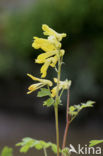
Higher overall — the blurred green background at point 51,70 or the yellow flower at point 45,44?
the blurred green background at point 51,70

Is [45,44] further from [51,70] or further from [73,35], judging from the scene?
[73,35]

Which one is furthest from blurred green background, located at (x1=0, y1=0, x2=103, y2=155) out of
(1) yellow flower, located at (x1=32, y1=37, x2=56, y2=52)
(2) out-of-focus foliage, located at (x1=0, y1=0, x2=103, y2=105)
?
(1) yellow flower, located at (x1=32, y1=37, x2=56, y2=52)

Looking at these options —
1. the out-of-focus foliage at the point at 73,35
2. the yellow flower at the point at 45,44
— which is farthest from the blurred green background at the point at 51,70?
the yellow flower at the point at 45,44

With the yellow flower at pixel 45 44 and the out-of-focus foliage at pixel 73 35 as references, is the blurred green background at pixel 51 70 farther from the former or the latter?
the yellow flower at pixel 45 44

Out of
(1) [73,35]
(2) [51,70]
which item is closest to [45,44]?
(2) [51,70]

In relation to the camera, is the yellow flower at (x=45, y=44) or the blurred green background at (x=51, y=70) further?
the blurred green background at (x=51, y=70)

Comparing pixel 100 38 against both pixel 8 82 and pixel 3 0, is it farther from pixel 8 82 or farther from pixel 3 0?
pixel 3 0

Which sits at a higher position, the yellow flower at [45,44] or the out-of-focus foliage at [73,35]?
the out-of-focus foliage at [73,35]

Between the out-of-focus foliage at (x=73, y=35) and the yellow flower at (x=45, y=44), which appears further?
the out-of-focus foliage at (x=73, y=35)
